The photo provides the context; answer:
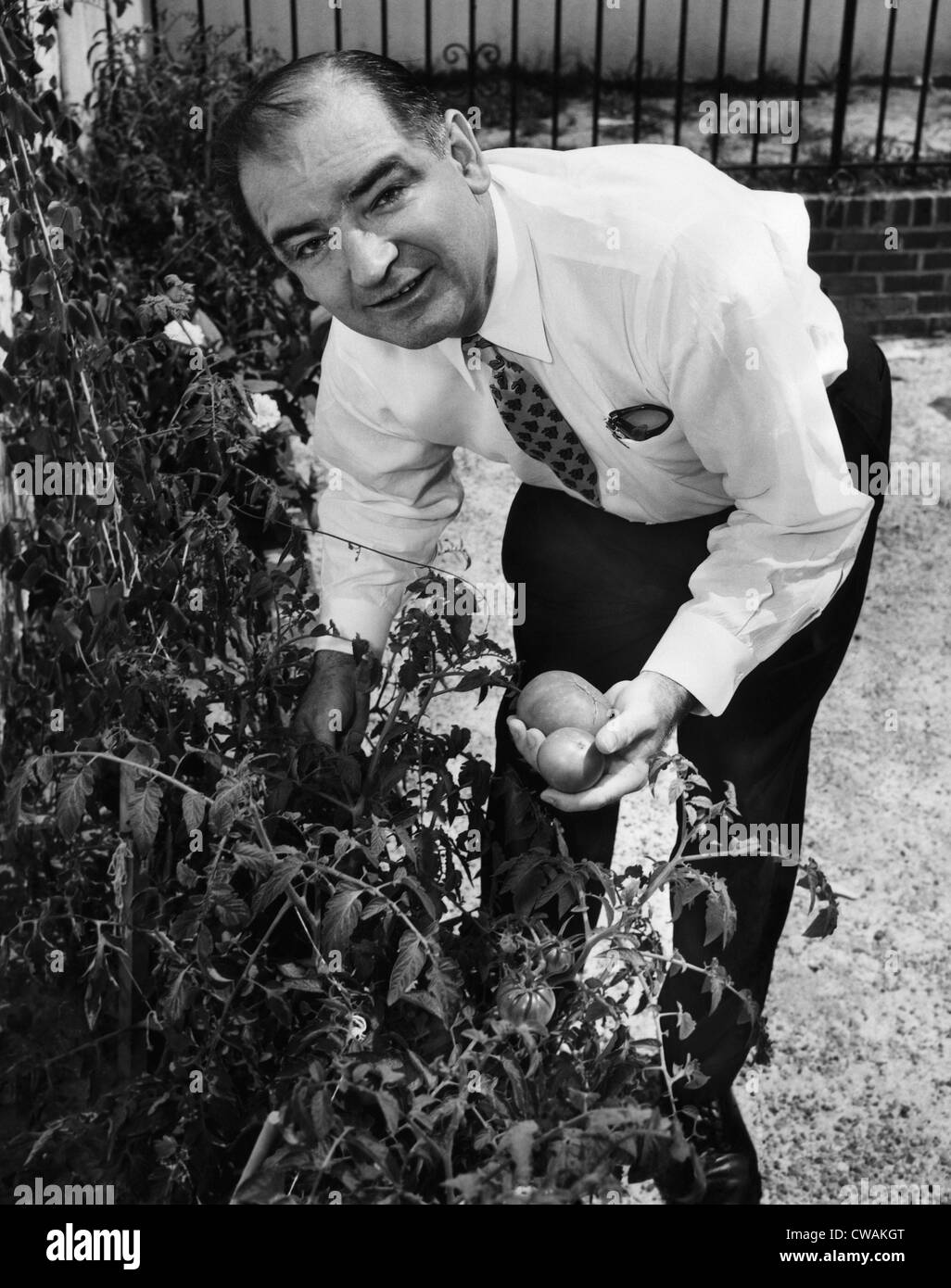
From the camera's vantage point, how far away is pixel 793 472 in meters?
2.21

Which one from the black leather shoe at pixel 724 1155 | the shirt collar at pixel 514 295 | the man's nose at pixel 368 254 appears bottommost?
the black leather shoe at pixel 724 1155

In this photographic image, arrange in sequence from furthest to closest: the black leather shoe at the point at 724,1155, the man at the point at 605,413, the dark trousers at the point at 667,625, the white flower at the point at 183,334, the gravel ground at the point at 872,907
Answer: the white flower at the point at 183,334, the gravel ground at the point at 872,907, the black leather shoe at the point at 724,1155, the dark trousers at the point at 667,625, the man at the point at 605,413

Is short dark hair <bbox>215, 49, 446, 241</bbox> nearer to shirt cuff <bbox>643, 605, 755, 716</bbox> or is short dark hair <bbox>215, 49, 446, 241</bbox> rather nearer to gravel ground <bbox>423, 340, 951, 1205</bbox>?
shirt cuff <bbox>643, 605, 755, 716</bbox>

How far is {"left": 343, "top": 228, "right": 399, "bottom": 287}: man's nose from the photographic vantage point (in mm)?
2105

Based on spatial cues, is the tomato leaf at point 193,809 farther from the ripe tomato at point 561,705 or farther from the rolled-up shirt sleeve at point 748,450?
the rolled-up shirt sleeve at point 748,450

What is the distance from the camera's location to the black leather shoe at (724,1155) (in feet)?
8.94

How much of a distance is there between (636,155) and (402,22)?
588 centimetres

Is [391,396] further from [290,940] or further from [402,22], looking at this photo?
[402,22]

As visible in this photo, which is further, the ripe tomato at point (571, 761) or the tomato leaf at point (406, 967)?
the ripe tomato at point (571, 761)

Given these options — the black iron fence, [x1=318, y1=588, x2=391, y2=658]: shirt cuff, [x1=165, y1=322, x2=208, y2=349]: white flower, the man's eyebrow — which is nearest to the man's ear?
the man's eyebrow

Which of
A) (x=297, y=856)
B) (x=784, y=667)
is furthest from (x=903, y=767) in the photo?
(x=297, y=856)

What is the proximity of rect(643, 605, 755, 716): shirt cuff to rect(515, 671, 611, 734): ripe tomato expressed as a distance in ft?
0.31

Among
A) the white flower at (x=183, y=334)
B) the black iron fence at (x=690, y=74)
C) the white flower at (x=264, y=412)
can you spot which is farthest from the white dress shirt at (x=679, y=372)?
the black iron fence at (x=690, y=74)

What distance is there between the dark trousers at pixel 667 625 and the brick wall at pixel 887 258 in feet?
13.2
